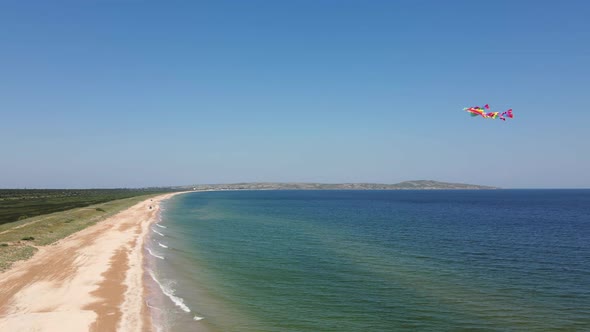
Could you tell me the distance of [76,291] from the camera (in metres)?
25.3

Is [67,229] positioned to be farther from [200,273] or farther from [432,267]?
[432,267]

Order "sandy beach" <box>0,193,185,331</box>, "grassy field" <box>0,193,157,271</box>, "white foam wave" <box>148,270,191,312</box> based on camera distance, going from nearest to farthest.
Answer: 1. "sandy beach" <box>0,193,185,331</box>
2. "white foam wave" <box>148,270,191,312</box>
3. "grassy field" <box>0,193,157,271</box>

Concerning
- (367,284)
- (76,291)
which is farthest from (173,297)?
(367,284)

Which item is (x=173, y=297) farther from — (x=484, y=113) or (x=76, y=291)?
(x=484, y=113)

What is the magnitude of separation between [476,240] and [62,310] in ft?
161

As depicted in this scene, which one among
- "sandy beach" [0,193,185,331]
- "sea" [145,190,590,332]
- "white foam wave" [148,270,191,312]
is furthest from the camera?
"white foam wave" [148,270,191,312]

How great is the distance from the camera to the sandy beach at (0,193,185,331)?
1972 centimetres

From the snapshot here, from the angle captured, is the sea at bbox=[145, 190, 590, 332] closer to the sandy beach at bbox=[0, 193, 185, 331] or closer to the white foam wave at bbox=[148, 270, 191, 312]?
the white foam wave at bbox=[148, 270, 191, 312]

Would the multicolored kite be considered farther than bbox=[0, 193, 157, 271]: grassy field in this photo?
No

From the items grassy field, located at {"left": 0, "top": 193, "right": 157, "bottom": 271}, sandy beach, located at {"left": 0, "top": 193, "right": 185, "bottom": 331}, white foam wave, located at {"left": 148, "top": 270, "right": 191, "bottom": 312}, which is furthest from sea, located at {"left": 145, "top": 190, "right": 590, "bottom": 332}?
grassy field, located at {"left": 0, "top": 193, "right": 157, "bottom": 271}

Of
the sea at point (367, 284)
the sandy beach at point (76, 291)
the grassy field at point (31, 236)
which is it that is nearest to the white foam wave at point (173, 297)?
the sea at point (367, 284)

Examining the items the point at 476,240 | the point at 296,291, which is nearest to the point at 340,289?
the point at 296,291

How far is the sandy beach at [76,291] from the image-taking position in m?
19.7

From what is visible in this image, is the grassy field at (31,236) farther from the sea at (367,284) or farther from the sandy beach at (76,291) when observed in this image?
the sea at (367,284)
